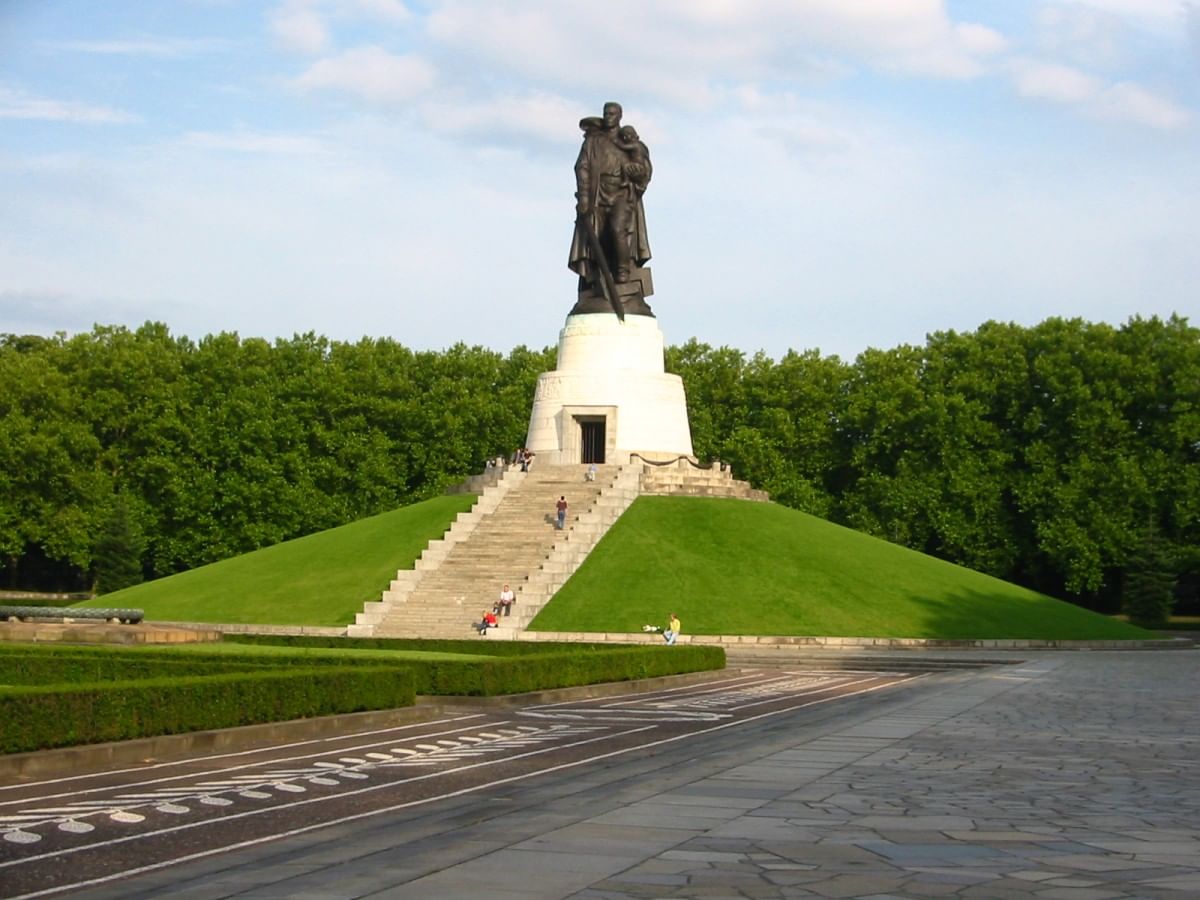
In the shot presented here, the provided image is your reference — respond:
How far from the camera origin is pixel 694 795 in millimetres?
13250

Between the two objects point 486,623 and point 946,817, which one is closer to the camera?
point 946,817

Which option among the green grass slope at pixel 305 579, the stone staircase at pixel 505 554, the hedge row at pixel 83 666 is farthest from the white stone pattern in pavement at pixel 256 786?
the green grass slope at pixel 305 579

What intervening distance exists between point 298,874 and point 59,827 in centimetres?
300

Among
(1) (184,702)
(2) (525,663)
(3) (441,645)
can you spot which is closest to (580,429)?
(3) (441,645)

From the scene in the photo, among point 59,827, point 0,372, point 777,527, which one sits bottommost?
point 59,827

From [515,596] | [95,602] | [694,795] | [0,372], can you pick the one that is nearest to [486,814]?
[694,795]

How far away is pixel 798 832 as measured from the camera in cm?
1126

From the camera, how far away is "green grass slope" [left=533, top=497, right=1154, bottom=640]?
43.3 metres

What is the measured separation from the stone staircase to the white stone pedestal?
4.60 ft

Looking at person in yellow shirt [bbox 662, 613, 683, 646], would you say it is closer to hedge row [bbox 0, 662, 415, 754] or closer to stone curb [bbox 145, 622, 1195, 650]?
stone curb [bbox 145, 622, 1195, 650]

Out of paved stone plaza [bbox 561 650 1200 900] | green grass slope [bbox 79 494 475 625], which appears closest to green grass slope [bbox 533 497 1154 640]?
green grass slope [bbox 79 494 475 625]

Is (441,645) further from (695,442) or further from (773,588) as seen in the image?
(695,442)

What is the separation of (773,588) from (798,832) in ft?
114

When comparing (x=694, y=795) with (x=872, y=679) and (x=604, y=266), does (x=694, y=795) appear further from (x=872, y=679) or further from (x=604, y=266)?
(x=604, y=266)
